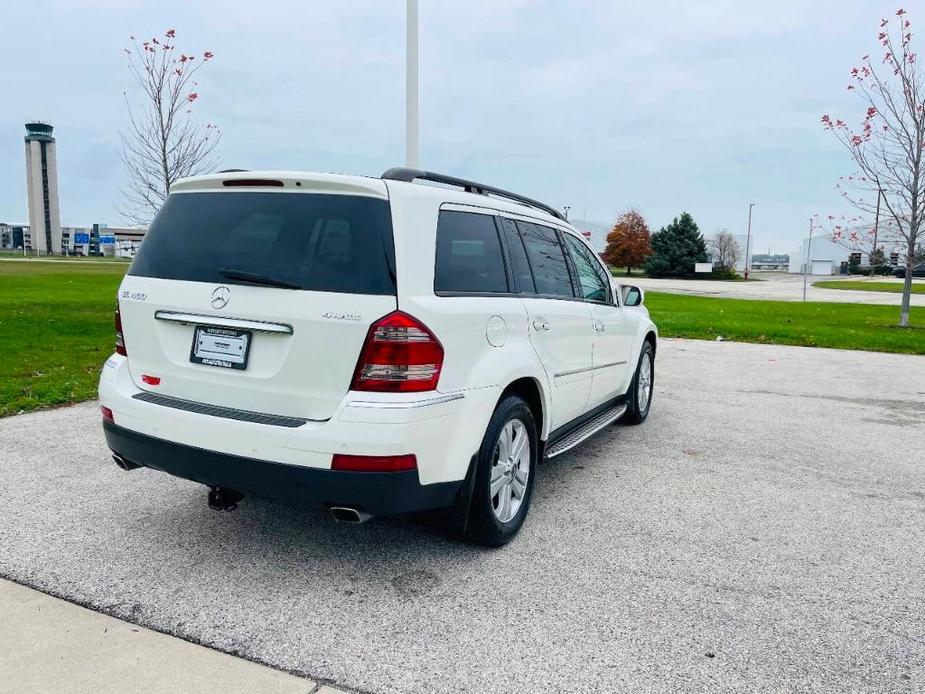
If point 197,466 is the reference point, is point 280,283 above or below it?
above

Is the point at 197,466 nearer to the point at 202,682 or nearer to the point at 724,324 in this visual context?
the point at 202,682

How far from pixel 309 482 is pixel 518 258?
1.83 metres

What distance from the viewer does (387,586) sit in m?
3.29

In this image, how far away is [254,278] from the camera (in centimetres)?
315

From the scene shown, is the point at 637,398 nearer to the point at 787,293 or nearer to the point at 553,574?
the point at 553,574

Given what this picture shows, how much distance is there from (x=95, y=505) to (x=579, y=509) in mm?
2871

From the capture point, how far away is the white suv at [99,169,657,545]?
2.97 meters

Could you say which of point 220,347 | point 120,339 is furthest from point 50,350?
point 220,347

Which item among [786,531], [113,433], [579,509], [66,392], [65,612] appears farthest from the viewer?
[66,392]

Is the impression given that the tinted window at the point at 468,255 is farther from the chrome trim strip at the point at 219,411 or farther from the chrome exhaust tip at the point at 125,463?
the chrome exhaust tip at the point at 125,463

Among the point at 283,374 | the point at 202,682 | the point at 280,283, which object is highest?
the point at 280,283

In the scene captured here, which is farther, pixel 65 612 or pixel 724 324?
pixel 724 324

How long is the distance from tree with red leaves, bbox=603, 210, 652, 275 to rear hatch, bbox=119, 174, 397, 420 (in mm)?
74452

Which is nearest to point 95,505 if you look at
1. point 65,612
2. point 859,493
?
point 65,612
